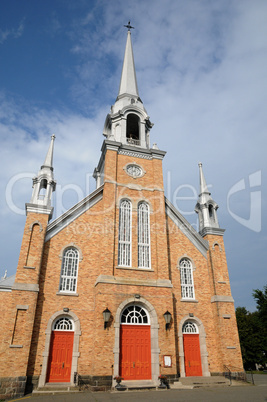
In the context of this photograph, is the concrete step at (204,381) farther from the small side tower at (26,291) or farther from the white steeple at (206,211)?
the white steeple at (206,211)

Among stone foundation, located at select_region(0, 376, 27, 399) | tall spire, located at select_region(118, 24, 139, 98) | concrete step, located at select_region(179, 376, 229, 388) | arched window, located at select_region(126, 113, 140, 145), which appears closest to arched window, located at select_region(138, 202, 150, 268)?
concrete step, located at select_region(179, 376, 229, 388)

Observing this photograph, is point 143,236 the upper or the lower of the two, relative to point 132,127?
lower

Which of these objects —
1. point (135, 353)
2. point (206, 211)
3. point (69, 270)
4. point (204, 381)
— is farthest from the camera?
point (206, 211)

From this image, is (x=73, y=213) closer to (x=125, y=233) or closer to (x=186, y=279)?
(x=125, y=233)

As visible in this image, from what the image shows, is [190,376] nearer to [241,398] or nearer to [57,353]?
[241,398]

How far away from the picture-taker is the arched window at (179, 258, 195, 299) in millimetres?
19062

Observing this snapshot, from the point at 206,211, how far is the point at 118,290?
372 inches

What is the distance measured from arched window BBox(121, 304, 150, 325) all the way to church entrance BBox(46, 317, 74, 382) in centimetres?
304

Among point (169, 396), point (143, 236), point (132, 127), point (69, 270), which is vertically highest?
point (132, 127)

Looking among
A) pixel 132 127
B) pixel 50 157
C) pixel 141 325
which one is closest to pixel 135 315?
pixel 141 325

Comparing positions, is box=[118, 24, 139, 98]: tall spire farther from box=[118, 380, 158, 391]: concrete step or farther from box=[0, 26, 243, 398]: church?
box=[118, 380, 158, 391]: concrete step

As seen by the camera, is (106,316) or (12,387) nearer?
(12,387)

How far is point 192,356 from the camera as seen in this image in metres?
17.5

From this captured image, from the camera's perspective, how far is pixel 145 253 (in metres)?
18.7
